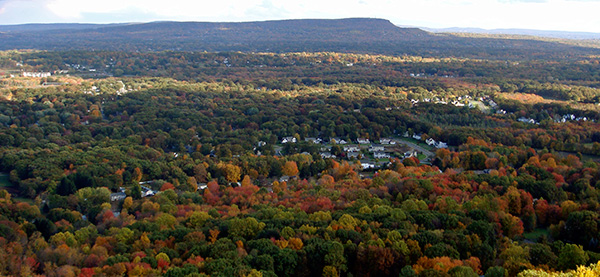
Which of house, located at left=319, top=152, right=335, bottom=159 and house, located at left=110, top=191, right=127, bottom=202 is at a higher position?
house, located at left=319, top=152, right=335, bottom=159

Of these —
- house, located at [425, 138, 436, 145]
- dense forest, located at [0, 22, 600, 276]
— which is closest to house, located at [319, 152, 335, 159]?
dense forest, located at [0, 22, 600, 276]

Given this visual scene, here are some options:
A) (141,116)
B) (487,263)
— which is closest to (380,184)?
(487,263)

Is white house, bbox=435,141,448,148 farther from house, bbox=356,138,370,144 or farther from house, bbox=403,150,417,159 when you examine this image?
house, bbox=356,138,370,144

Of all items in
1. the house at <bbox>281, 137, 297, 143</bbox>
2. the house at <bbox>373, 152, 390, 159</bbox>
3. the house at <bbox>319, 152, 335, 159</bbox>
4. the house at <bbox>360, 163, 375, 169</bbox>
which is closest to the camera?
the house at <bbox>360, 163, 375, 169</bbox>

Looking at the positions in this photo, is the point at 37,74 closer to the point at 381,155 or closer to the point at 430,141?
the point at 381,155

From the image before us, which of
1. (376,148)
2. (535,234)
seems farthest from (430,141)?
(535,234)

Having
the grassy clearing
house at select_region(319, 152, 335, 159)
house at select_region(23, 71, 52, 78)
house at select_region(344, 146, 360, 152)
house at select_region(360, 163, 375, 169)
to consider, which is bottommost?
house at select_region(319, 152, 335, 159)
